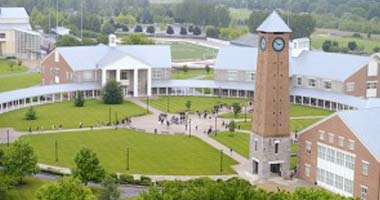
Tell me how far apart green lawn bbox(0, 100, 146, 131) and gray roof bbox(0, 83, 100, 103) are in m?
1.65

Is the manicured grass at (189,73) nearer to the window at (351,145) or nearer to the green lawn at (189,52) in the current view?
the green lawn at (189,52)

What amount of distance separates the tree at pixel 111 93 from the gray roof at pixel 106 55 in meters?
6.22

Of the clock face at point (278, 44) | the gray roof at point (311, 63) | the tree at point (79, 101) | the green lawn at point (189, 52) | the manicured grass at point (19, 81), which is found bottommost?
the tree at point (79, 101)

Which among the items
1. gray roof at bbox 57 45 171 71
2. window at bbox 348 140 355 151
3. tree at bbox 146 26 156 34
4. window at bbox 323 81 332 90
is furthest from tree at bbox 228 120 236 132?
tree at bbox 146 26 156 34

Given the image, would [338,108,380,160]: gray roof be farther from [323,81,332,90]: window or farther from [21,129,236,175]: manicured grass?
[323,81,332,90]: window

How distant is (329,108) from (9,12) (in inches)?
2546

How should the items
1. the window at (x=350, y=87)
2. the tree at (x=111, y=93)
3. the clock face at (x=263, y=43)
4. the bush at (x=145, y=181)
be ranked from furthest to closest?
1. the window at (x=350, y=87)
2. the tree at (x=111, y=93)
3. the clock face at (x=263, y=43)
4. the bush at (x=145, y=181)

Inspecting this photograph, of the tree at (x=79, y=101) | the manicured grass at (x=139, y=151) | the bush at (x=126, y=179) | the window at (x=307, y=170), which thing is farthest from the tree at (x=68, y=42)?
the window at (x=307, y=170)

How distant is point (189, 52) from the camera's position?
131 m

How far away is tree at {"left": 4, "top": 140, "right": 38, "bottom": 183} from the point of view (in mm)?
45438

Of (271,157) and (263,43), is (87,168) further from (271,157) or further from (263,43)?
(263,43)

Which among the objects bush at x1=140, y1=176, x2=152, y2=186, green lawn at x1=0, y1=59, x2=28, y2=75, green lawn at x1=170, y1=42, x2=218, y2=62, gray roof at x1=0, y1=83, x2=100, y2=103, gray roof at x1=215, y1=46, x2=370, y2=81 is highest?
gray roof at x1=215, y1=46, x2=370, y2=81

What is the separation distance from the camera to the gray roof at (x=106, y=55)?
277 feet

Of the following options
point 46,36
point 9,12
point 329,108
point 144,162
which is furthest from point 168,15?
point 144,162
